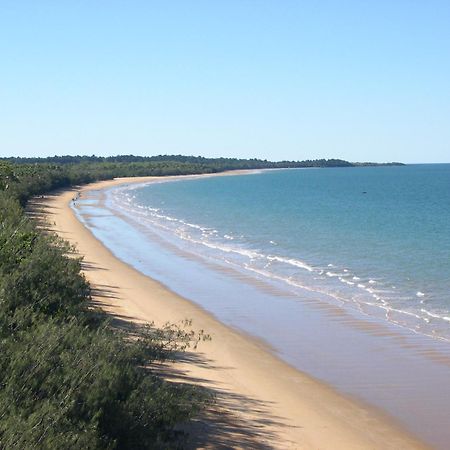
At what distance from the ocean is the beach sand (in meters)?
0.52

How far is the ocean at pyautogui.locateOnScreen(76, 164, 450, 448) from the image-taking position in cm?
1407

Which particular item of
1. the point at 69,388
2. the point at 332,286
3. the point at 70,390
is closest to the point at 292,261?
the point at 332,286

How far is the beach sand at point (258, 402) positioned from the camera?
33.8 feet

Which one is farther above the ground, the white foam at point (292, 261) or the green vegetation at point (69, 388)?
the green vegetation at point (69, 388)

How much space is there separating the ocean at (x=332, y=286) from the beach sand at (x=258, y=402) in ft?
1.70

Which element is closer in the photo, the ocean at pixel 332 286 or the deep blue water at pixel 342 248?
the ocean at pixel 332 286

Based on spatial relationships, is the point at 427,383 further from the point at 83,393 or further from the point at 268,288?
the point at 268,288

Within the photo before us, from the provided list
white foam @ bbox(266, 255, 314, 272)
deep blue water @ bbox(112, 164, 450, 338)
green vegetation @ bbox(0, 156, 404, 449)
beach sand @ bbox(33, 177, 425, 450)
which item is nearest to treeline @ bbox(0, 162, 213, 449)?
green vegetation @ bbox(0, 156, 404, 449)

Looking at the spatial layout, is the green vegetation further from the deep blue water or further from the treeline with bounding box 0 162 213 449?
the deep blue water

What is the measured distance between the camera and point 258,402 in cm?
1202

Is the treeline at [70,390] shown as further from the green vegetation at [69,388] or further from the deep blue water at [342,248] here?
the deep blue water at [342,248]

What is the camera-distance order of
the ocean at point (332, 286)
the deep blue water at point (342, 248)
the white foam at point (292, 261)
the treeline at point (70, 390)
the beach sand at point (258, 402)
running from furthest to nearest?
1. the white foam at point (292, 261)
2. the deep blue water at point (342, 248)
3. the ocean at point (332, 286)
4. the beach sand at point (258, 402)
5. the treeline at point (70, 390)

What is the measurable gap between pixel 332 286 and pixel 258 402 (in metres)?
11.3

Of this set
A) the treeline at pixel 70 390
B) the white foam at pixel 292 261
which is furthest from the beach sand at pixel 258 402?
the white foam at pixel 292 261
